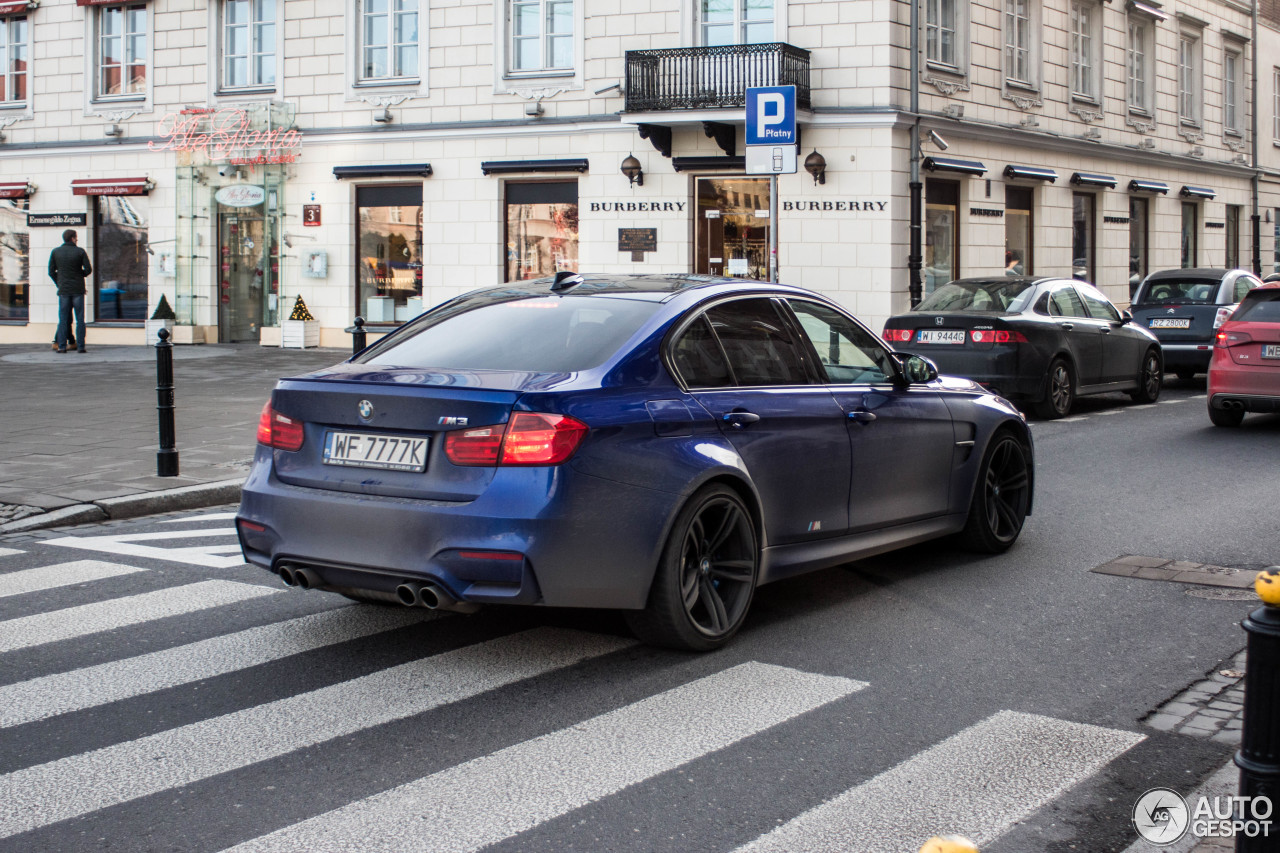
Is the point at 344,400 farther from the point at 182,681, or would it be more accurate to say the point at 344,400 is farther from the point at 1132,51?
the point at 1132,51

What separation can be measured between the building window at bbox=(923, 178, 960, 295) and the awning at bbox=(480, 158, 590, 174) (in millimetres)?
6222

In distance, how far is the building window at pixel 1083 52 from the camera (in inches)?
1172

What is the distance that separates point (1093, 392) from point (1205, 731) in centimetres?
1203

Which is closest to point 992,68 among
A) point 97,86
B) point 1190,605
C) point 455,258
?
point 455,258

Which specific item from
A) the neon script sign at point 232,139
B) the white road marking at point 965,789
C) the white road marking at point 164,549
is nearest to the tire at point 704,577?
the white road marking at point 965,789

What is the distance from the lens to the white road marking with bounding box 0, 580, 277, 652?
609cm

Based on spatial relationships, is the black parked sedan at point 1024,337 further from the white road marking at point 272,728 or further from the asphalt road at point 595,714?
the white road marking at point 272,728

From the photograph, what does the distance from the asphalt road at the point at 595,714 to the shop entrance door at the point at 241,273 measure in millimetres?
21184

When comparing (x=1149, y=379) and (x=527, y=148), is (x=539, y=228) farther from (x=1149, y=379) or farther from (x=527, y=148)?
(x=1149, y=379)

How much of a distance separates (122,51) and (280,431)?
26610 mm

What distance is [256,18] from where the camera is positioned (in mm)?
28094

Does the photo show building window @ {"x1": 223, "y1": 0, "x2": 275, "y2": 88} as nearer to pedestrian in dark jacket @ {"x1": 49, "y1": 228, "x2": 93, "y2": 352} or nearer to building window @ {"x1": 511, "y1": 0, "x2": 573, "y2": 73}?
pedestrian in dark jacket @ {"x1": 49, "y1": 228, "x2": 93, "y2": 352}

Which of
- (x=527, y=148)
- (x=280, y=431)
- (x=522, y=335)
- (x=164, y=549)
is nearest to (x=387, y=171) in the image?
(x=527, y=148)

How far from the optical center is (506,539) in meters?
5.05
